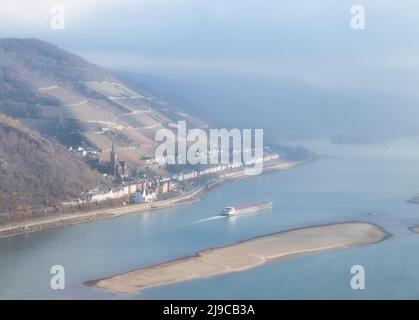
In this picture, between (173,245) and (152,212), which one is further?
(152,212)

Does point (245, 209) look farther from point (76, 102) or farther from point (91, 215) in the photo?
point (76, 102)

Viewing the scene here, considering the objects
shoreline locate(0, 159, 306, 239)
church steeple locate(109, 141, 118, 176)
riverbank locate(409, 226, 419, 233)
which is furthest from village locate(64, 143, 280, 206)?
riverbank locate(409, 226, 419, 233)

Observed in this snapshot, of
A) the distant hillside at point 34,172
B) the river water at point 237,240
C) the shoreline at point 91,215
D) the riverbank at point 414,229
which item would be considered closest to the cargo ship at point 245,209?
the river water at point 237,240

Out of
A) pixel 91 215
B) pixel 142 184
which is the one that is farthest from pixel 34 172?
pixel 142 184

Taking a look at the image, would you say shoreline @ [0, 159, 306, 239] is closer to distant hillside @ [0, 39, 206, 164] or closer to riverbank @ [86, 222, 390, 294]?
distant hillside @ [0, 39, 206, 164]

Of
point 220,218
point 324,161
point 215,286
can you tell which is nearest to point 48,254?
point 215,286
